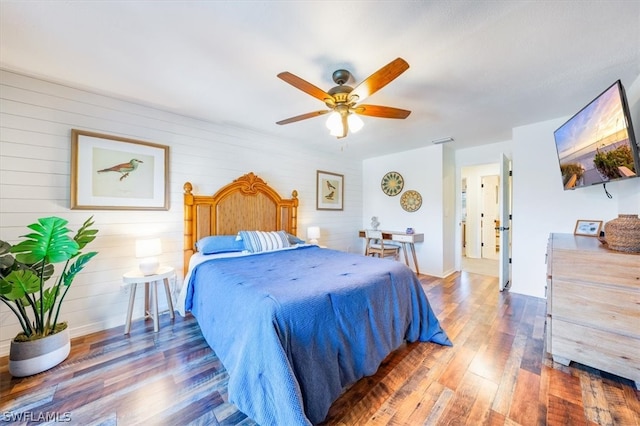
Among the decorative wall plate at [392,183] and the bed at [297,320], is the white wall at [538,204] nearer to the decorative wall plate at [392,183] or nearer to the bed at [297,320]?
the decorative wall plate at [392,183]

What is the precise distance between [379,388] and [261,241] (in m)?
1.99

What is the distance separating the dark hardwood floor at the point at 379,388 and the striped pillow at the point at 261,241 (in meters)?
1.08

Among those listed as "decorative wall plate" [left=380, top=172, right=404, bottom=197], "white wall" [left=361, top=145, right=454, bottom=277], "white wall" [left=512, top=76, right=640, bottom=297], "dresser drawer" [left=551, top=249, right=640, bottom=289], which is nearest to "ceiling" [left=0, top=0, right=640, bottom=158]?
"white wall" [left=512, top=76, right=640, bottom=297]

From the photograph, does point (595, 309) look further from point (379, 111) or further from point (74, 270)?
point (74, 270)

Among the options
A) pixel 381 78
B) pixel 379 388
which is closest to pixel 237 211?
pixel 381 78

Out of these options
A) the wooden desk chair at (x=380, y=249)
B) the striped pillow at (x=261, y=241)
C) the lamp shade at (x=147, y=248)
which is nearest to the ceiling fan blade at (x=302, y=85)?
the striped pillow at (x=261, y=241)

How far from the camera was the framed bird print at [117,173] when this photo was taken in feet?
7.47

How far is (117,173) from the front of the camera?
2471 millimetres

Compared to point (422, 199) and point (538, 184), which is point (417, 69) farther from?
point (422, 199)

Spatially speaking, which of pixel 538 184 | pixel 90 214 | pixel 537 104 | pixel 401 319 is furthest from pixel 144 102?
pixel 538 184

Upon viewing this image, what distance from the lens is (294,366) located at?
4.12 feet

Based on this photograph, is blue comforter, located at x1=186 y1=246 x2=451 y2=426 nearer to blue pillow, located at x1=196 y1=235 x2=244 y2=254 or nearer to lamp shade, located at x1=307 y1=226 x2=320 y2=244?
blue pillow, located at x1=196 y1=235 x2=244 y2=254

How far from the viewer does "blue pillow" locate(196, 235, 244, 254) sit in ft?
8.91

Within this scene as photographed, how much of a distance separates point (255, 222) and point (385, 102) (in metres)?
2.33
